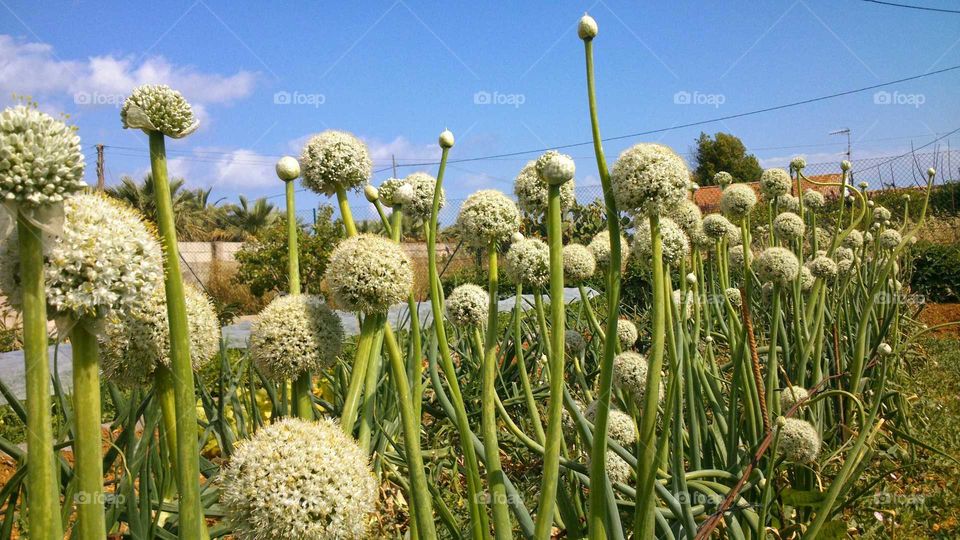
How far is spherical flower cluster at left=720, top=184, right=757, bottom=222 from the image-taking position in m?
3.18

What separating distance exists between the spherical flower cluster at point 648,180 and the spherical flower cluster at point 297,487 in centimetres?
77

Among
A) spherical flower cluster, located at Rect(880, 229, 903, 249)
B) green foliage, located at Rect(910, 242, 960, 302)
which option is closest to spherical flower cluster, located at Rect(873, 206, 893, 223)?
spherical flower cluster, located at Rect(880, 229, 903, 249)

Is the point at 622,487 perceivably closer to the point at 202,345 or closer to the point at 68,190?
the point at 202,345

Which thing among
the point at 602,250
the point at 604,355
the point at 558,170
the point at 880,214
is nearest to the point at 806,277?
the point at 880,214

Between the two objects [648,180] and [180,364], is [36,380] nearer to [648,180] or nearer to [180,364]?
[180,364]

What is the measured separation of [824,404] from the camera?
131 inches

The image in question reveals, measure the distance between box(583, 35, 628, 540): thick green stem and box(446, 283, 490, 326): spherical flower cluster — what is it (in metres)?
0.94

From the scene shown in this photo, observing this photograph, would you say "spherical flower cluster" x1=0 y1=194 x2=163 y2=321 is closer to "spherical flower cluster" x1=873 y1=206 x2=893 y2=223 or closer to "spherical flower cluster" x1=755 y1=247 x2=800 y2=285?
"spherical flower cluster" x1=755 y1=247 x2=800 y2=285

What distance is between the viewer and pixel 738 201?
126 inches

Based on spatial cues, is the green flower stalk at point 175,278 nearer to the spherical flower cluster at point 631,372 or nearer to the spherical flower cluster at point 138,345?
the spherical flower cluster at point 138,345

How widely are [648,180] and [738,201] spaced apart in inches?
83.2

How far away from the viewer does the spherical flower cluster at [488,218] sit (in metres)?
1.64

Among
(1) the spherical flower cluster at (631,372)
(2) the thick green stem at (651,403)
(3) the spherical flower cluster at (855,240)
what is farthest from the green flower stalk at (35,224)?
(3) the spherical flower cluster at (855,240)

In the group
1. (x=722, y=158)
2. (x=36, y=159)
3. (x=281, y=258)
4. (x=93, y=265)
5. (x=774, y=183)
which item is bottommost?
(x=93, y=265)
